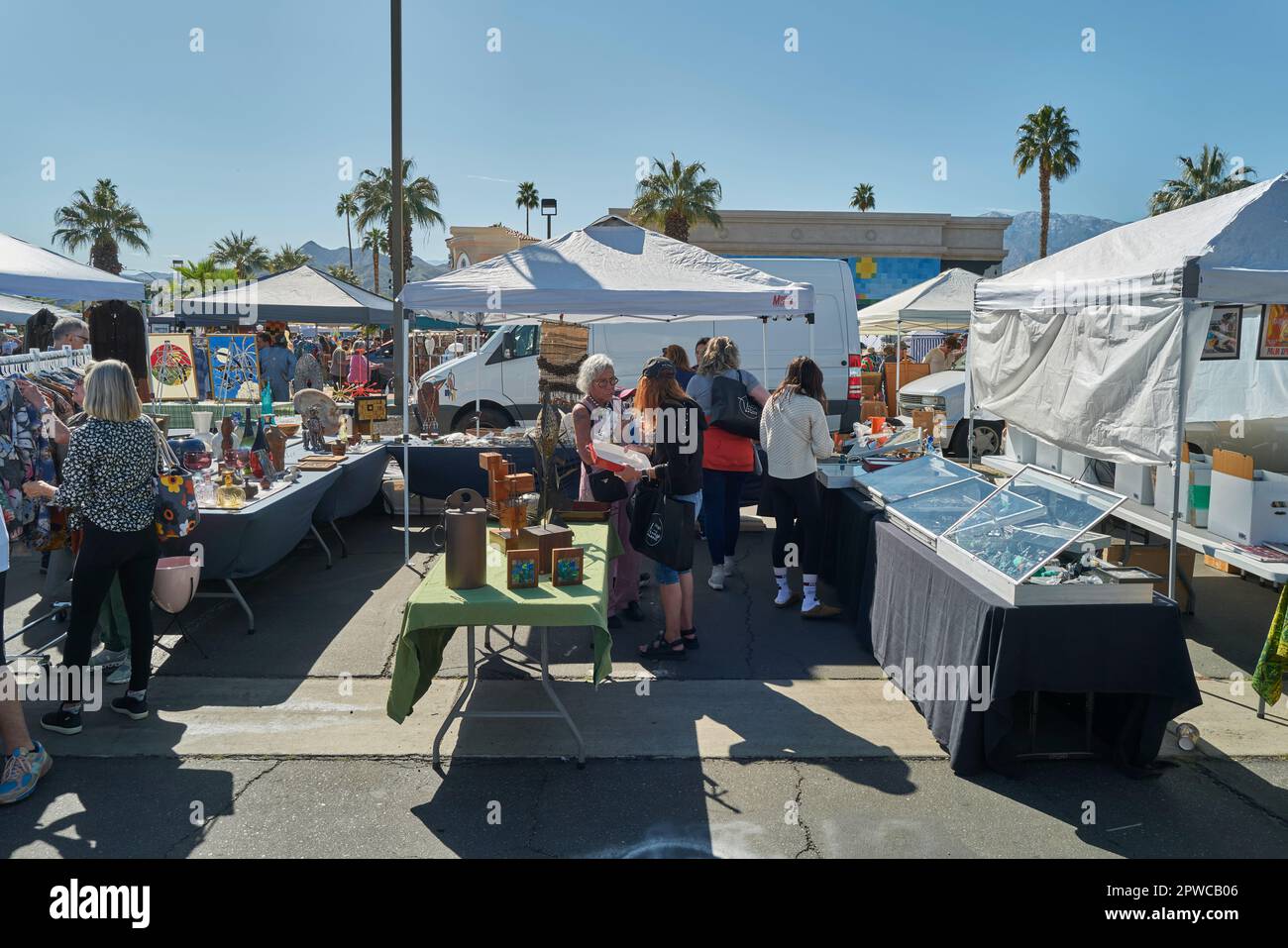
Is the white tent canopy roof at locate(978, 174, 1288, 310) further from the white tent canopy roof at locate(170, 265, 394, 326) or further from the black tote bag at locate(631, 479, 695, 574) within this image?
the white tent canopy roof at locate(170, 265, 394, 326)

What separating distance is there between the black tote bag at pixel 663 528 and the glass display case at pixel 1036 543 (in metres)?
1.39

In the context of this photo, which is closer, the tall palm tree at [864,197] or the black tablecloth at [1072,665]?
the black tablecloth at [1072,665]

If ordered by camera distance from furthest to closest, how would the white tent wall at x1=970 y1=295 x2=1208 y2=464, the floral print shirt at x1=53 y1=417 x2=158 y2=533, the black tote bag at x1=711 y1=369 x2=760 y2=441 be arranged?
1. the black tote bag at x1=711 y1=369 x2=760 y2=441
2. the white tent wall at x1=970 y1=295 x2=1208 y2=464
3. the floral print shirt at x1=53 y1=417 x2=158 y2=533

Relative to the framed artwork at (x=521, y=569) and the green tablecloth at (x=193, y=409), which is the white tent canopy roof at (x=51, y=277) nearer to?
the green tablecloth at (x=193, y=409)

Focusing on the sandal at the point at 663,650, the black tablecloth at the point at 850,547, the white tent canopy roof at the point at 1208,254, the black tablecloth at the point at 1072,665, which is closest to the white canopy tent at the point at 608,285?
the black tablecloth at the point at 850,547

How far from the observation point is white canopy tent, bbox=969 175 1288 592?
477 centimetres

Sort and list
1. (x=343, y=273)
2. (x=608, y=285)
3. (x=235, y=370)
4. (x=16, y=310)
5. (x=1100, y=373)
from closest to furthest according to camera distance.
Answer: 1. (x=1100, y=373)
2. (x=608, y=285)
3. (x=235, y=370)
4. (x=16, y=310)
5. (x=343, y=273)

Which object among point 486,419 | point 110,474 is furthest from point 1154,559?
point 486,419

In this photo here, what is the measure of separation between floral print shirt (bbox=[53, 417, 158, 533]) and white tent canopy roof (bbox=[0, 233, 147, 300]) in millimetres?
3249

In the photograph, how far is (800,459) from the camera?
5.95m

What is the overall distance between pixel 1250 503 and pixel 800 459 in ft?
8.38

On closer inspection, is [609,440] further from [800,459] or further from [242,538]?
[242,538]

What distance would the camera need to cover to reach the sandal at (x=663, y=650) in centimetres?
540

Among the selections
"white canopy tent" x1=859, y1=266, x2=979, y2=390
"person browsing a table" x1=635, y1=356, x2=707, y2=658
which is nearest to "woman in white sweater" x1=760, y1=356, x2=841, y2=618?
"person browsing a table" x1=635, y1=356, x2=707, y2=658
